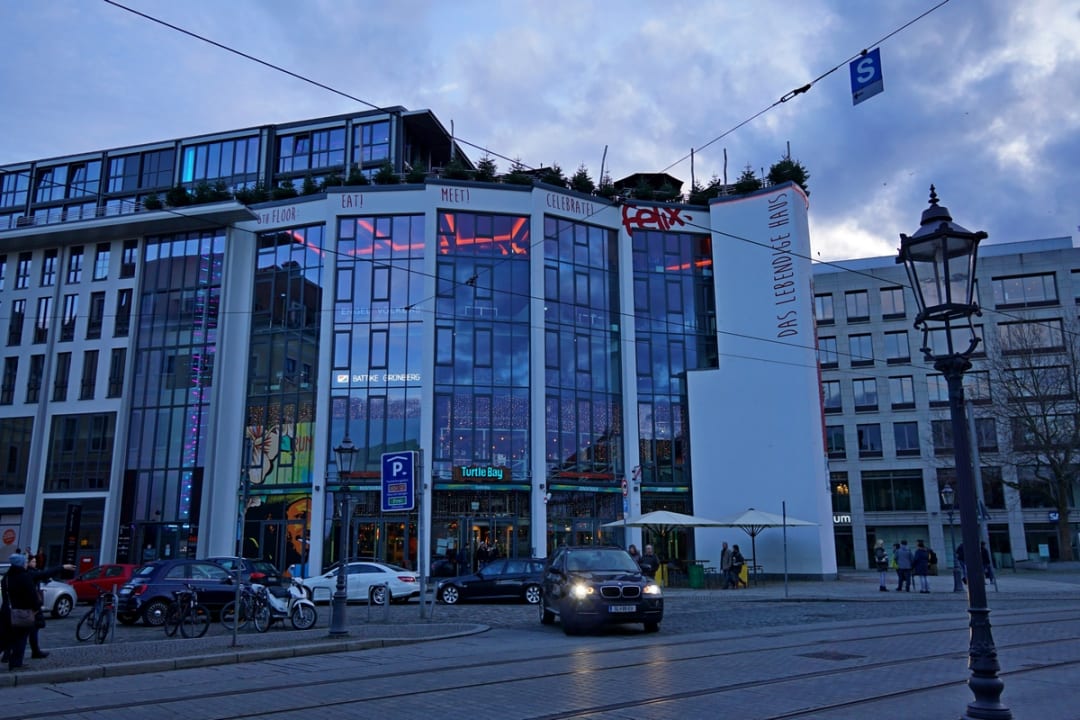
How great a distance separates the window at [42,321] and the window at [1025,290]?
2204 inches

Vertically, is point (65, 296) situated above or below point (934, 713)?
above

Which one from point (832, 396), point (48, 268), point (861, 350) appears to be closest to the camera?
point (48, 268)

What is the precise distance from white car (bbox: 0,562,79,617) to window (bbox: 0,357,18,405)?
71.9 feet

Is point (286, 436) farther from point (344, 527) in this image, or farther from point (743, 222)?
point (743, 222)

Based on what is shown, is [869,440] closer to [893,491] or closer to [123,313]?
[893,491]

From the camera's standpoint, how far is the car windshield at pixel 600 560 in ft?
55.3

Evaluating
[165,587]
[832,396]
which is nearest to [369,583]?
[165,587]

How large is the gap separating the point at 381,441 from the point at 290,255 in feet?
32.0

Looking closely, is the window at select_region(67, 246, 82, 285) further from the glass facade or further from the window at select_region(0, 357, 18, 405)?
the window at select_region(0, 357, 18, 405)

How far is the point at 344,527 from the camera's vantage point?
1747 centimetres

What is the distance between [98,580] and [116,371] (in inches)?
615

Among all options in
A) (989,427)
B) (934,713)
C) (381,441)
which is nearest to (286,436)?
(381,441)

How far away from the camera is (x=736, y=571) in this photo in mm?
31594

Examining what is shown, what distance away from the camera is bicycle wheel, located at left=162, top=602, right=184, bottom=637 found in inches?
658
